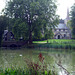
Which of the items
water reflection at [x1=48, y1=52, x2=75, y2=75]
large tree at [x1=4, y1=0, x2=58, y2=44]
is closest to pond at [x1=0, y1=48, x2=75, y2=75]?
water reflection at [x1=48, y1=52, x2=75, y2=75]

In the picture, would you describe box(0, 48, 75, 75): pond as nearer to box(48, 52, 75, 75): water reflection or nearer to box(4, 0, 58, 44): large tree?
box(48, 52, 75, 75): water reflection

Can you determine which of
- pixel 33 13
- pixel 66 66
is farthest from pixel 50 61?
pixel 33 13

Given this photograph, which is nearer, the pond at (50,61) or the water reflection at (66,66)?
the water reflection at (66,66)

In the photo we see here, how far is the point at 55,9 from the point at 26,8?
24.2 ft

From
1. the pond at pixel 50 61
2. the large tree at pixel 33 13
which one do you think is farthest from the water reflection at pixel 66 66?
the large tree at pixel 33 13

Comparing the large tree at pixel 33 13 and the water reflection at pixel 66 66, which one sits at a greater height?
the large tree at pixel 33 13

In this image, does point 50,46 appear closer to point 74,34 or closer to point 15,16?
point 15,16

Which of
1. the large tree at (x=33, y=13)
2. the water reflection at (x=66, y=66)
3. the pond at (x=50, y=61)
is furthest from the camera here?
the large tree at (x=33, y=13)

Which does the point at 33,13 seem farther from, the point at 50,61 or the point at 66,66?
the point at 66,66

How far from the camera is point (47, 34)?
36781mm

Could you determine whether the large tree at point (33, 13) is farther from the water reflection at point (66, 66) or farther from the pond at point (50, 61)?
the water reflection at point (66, 66)

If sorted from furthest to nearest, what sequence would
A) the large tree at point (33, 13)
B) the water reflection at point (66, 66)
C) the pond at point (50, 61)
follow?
the large tree at point (33, 13) < the pond at point (50, 61) < the water reflection at point (66, 66)

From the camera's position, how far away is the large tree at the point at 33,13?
1368 inches

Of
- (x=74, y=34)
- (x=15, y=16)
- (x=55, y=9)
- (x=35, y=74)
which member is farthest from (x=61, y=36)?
(x=35, y=74)
